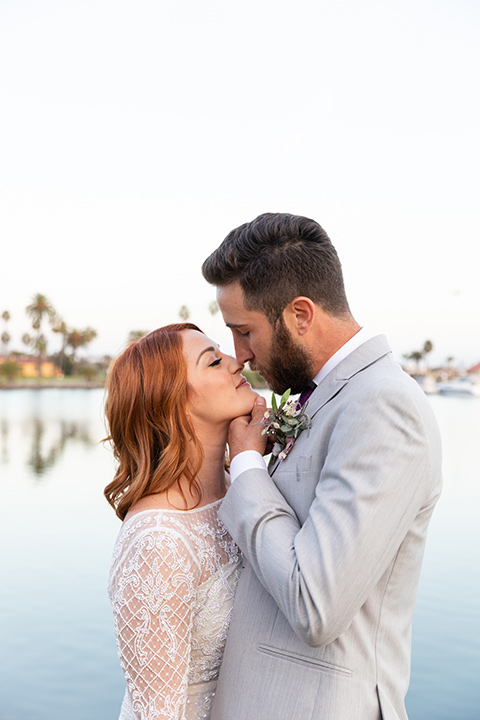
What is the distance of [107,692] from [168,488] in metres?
7.51

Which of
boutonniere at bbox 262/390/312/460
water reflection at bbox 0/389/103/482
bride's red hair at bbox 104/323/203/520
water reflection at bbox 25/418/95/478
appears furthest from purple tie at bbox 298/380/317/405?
water reflection at bbox 25/418/95/478

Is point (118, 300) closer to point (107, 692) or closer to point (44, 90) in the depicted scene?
point (44, 90)

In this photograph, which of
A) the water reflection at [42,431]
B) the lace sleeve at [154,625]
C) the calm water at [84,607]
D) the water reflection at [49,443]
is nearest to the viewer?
the lace sleeve at [154,625]

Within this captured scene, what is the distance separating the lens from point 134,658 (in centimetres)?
215

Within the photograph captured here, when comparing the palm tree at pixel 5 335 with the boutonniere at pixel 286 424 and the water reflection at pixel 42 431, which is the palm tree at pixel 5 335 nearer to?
the water reflection at pixel 42 431

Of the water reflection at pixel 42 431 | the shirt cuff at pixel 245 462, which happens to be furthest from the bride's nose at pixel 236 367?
the water reflection at pixel 42 431

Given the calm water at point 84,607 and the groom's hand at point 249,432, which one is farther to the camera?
the calm water at point 84,607

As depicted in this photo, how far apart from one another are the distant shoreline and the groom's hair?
240ft

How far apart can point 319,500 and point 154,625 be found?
76cm

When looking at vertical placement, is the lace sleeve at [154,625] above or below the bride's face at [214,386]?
below

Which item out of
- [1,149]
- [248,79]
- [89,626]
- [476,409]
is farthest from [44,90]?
[476,409]

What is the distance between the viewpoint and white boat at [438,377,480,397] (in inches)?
2475

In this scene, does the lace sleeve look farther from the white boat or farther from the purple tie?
the white boat

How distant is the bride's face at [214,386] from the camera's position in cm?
244
